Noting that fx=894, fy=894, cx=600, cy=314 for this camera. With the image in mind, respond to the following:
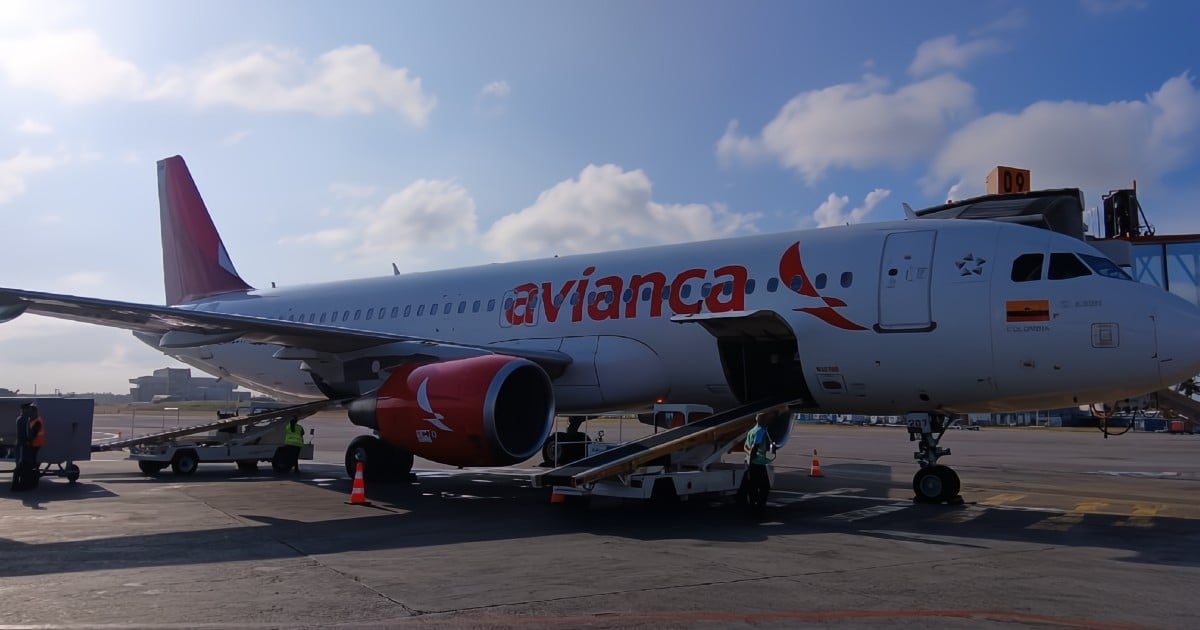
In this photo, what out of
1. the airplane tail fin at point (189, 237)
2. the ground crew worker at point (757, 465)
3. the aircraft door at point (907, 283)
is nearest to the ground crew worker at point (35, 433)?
the airplane tail fin at point (189, 237)

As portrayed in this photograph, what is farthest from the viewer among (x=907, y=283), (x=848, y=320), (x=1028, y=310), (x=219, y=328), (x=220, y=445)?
(x=220, y=445)

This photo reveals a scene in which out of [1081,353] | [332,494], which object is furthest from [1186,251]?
[332,494]

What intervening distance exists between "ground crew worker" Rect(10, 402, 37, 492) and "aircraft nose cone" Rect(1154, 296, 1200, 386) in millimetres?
16308

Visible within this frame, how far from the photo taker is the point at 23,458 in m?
14.5

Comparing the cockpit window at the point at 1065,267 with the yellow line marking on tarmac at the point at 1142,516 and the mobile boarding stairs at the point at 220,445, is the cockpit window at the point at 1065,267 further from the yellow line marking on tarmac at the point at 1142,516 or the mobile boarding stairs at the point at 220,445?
the mobile boarding stairs at the point at 220,445

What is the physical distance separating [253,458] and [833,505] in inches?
476

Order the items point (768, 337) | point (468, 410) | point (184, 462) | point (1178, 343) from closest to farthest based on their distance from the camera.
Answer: point (1178, 343)
point (468, 410)
point (768, 337)
point (184, 462)

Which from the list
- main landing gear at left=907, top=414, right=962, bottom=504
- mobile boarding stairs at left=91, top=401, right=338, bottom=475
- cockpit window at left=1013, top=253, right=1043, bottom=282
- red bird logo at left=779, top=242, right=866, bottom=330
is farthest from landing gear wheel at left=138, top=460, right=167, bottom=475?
cockpit window at left=1013, top=253, right=1043, bottom=282

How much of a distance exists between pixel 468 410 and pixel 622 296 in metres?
4.00

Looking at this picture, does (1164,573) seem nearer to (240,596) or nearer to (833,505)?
(833,505)

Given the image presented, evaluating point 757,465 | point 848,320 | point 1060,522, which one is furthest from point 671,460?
point 1060,522

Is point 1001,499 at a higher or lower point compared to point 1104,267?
lower

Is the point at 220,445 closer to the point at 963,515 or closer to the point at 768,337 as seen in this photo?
the point at 768,337

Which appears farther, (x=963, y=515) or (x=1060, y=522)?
(x=963, y=515)
